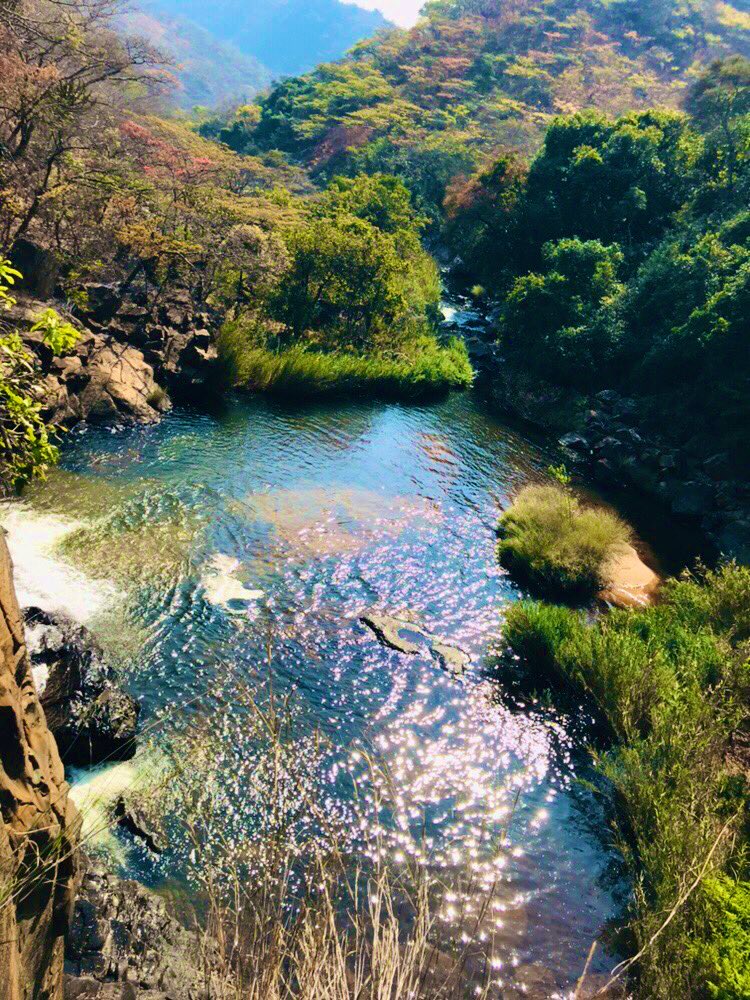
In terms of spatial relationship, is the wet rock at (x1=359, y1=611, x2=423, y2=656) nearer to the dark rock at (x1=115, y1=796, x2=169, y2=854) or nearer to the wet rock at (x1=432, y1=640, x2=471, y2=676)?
the wet rock at (x1=432, y1=640, x2=471, y2=676)

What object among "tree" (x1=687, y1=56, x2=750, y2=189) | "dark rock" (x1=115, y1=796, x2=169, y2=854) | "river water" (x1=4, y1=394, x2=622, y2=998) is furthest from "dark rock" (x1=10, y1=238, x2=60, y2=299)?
"tree" (x1=687, y1=56, x2=750, y2=189)

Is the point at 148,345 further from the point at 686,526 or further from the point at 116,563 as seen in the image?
the point at 686,526

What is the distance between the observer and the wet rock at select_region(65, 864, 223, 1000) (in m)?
4.87

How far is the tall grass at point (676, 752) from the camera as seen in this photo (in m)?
5.30

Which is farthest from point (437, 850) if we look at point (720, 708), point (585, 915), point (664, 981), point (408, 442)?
point (408, 442)

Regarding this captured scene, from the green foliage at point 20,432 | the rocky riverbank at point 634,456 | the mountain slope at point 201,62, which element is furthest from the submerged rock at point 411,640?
the mountain slope at point 201,62

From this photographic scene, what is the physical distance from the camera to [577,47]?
76.4 metres

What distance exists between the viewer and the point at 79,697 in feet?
25.2

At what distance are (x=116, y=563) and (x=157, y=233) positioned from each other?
41.0ft

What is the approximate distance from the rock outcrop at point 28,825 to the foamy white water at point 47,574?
532cm

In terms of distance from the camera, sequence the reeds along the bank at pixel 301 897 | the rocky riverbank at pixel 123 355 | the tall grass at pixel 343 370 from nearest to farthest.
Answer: the reeds along the bank at pixel 301 897, the rocky riverbank at pixel 123 355, the tall grass at pixel 343 370

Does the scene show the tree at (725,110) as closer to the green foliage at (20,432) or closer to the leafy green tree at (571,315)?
the leafy green tree at (571,315)

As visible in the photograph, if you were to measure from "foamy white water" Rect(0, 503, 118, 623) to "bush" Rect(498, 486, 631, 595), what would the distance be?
8254 mm

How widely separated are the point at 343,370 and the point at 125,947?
62.8 feet
